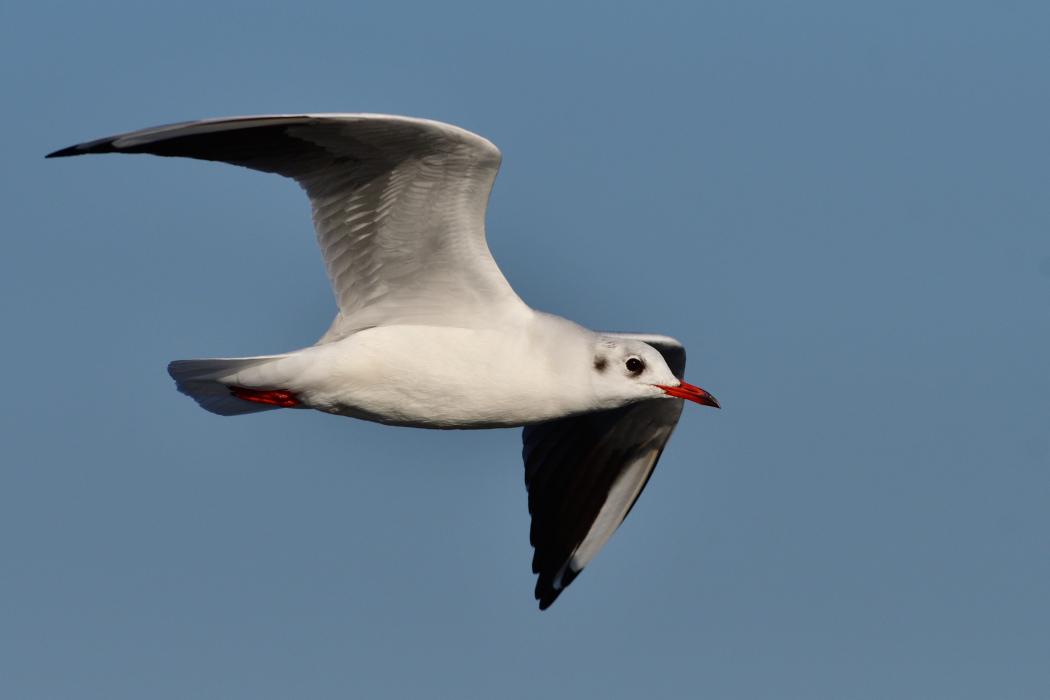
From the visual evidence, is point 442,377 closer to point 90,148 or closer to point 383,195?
point 383,195

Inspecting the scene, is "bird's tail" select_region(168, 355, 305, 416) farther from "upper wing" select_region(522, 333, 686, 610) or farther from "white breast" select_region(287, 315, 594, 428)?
"upper wing" select_region(522, 333, 686, 610)

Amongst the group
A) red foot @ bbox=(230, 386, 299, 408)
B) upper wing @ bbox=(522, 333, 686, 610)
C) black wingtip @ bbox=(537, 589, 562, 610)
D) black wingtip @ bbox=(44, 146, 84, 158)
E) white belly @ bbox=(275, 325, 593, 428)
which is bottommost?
black wingtip @ bbox=(537, 589, 562, 610)

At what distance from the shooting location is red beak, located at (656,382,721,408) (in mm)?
8082

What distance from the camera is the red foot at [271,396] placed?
8.27 metres

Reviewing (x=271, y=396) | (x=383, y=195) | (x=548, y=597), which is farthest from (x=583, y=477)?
(x=383, y=195)

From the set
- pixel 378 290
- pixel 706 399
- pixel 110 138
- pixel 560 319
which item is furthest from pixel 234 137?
pixel 706 399

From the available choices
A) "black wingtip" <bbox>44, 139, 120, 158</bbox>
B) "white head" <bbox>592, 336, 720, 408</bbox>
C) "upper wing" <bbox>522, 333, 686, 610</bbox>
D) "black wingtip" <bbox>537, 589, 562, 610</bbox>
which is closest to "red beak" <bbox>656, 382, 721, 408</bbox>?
"white head" <bbox>592, 336, 720, 408</bbox>

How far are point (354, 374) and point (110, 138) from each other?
2256mm

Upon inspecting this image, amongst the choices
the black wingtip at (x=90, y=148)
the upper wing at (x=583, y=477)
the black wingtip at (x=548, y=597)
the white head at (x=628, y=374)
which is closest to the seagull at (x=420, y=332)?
the white head at (x=628, y=374)

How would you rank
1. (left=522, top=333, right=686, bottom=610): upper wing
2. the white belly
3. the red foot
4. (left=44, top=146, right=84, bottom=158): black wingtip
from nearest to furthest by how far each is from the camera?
(left=44, top=146, right=84, bottom=158): black wingtip < the white belly < the red foot < (left=522, top=333, right=686, bottom=610): upper wing

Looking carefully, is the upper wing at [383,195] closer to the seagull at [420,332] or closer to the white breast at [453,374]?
the seagull at [420,332]

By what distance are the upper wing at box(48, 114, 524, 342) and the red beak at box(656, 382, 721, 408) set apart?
44.0 inches

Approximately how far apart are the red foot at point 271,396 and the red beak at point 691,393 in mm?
2406

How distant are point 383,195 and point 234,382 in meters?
1.67
